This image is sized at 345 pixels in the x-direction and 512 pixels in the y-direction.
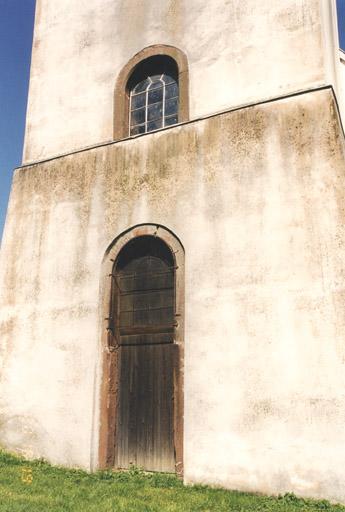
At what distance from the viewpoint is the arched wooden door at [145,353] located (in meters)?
6.70

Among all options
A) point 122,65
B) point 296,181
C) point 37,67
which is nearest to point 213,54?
point 122,65

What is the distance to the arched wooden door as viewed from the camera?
6.70 m

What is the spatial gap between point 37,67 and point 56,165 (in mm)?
2221

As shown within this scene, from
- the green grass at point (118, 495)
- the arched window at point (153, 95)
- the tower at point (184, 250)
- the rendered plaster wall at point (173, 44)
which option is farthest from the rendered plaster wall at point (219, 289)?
the arched window at point (153, 95)

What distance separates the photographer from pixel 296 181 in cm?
632

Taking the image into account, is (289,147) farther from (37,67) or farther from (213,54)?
(37,67)

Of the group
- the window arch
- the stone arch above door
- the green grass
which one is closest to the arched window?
the window arch

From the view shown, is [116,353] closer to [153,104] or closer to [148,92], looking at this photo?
[153,104]

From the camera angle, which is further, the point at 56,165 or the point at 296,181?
the point at 56,165

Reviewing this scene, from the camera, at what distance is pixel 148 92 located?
27.5 ft

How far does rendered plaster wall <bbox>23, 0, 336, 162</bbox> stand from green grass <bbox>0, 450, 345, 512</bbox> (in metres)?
5.05

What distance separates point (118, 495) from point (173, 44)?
257 inches

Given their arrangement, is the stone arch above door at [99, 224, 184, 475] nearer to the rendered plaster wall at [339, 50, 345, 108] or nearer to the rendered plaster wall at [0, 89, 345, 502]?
the rendered plaster wall at [0, 89, 345, 502]

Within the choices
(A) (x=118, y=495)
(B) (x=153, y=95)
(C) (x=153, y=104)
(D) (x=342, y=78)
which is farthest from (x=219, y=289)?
(D) (x=342, y=78)
